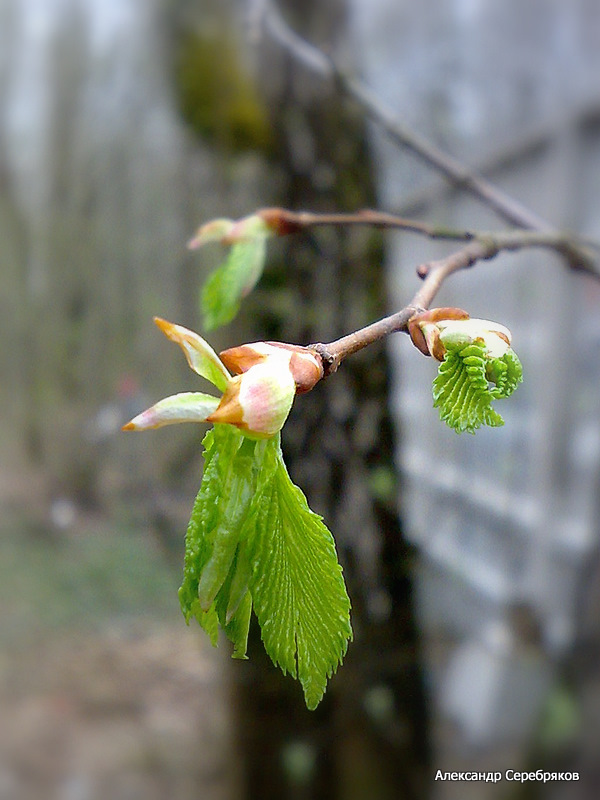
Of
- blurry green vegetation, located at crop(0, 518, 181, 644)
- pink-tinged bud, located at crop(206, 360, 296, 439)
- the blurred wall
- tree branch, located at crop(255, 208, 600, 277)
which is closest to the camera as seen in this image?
pink-tinged bud, located at crop(206, 360, 296, 439)

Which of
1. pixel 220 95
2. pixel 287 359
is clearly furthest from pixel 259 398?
pixel 220 95

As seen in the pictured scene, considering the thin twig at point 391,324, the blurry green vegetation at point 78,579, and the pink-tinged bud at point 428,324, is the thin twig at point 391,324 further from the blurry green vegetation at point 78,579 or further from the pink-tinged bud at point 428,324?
the blurry green vegetation at point 78,579

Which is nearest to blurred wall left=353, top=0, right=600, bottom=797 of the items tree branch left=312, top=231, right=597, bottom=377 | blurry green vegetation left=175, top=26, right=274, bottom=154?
blurry green vegetation left=175, top=26, right=274, bottom=154

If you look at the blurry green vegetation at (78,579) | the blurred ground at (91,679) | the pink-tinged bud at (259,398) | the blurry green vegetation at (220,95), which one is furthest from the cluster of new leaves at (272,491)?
the blurred ground at (91,679)

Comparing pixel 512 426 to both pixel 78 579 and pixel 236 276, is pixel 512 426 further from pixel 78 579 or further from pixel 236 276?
pixel 78 579

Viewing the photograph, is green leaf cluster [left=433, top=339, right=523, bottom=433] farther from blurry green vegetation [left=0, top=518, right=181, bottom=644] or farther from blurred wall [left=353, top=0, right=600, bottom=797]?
blurry green vegetation [left=0, top=518, right=181, bottom=644]
